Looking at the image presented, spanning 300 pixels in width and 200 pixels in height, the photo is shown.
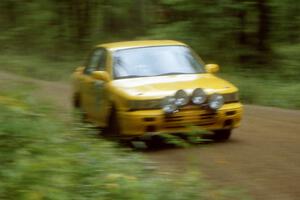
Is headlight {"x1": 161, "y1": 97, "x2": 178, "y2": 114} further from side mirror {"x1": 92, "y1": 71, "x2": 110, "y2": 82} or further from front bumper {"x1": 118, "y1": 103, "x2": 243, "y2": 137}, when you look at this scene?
side mirror {"x1": 92, "y1": 71, "x2": 110, "y2": 82}

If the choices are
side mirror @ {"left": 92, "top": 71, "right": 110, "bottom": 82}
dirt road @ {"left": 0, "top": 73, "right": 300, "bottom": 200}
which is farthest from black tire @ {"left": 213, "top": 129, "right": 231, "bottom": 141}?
side mirror @ {"left": 92, "top": 71, "right": 110, "bottom": 82}

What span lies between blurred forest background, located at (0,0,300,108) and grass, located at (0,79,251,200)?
8.42 meters

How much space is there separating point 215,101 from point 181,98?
54 centimetres

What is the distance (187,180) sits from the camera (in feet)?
21.5

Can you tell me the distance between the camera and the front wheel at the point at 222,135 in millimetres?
10609

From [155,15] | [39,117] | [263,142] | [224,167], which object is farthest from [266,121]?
[155,15]

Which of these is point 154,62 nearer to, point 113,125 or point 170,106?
point 113,125

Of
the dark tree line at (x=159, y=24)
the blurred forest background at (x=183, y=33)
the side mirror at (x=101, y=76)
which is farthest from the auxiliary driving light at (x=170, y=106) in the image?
the dark tree line at (x=159, y=24)

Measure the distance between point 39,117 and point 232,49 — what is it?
14.0m

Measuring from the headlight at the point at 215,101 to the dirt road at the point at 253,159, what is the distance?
53 centimetres

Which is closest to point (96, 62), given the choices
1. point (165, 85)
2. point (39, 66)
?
point (165, 85)

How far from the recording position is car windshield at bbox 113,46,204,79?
11.0m

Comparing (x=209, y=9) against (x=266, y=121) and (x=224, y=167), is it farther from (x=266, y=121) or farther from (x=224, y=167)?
(x=224, y=167)

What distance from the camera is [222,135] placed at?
10719 mm
